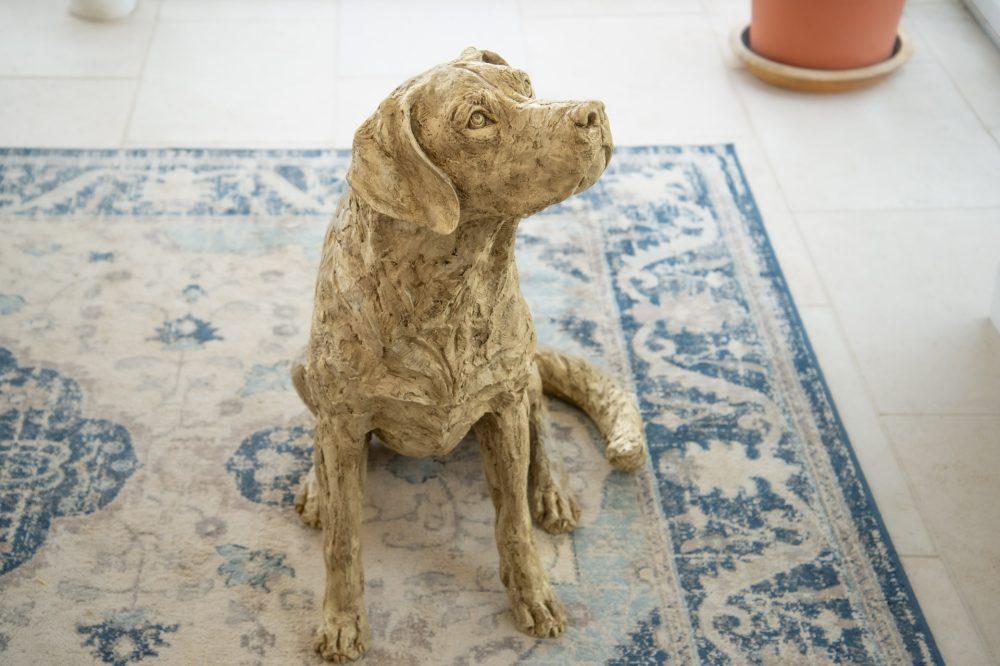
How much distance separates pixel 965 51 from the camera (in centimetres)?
446

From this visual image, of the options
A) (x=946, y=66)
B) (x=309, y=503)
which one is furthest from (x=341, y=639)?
(x=946, y=66)

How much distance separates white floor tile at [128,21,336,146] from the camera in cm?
395

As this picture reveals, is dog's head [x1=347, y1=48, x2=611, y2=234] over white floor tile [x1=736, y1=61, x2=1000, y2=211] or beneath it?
over

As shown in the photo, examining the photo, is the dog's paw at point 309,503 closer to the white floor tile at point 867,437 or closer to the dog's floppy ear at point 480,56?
the dog's floppy ear at point 480,56

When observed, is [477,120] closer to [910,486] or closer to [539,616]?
[539,616]

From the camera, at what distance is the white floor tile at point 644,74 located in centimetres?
406

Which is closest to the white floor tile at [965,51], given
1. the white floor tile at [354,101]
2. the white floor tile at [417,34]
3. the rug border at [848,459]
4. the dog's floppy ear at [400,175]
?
the rug border at [848,459]

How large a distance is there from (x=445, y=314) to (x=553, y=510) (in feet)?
2.50

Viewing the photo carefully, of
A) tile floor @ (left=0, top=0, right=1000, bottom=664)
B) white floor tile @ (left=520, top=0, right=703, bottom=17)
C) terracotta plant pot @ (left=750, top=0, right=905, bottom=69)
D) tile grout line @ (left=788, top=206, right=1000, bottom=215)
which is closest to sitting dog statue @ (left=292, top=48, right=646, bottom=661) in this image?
tile floor @ (left=0, top=0, right=1000, bottom=664)

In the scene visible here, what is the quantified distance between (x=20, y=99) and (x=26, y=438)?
5.27 feet

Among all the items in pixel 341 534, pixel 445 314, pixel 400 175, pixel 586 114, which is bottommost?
pixel 341 534

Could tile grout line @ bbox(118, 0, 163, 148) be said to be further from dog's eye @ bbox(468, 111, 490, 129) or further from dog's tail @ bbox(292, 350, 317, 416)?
dog's eye @ bbox(468, 111, 490, 129)

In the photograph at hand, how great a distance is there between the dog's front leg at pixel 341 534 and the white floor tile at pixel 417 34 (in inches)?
86.8

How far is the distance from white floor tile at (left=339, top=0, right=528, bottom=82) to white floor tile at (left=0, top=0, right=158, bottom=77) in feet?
2.39
